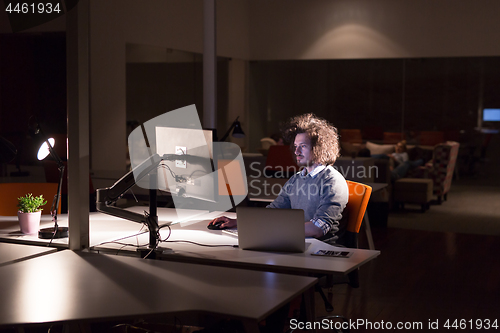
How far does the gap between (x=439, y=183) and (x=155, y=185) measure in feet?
21.6

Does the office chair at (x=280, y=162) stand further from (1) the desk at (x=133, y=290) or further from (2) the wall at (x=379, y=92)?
(1) the desk at (x=133, y=290)

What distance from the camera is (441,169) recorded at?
816cm

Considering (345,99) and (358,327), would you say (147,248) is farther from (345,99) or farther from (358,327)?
(345,99)

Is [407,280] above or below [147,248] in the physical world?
below

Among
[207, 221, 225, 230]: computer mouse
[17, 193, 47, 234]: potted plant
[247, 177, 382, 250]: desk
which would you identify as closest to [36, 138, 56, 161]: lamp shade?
[17, 193, 47, 234]: potted plant

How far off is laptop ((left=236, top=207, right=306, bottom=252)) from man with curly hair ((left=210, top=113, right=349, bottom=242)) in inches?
13.4

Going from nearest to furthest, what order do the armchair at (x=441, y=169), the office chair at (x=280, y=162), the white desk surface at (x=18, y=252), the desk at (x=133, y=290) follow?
the desk at (x=133, y=290) < the white desk surface at (x=18, y=252) < the office chair at (x=280, y=162) < the armchair at (x=441, y=169)

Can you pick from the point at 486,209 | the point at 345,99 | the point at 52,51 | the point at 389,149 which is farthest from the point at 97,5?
the point at 486,209

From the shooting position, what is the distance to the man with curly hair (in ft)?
9.34

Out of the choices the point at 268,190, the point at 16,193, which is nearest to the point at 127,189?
the point at 16,193

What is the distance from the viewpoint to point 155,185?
2568 mm

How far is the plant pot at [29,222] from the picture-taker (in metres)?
2.88

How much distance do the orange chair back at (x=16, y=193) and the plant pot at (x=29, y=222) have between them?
0.87m

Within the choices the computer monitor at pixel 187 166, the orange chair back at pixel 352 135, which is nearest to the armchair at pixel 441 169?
the orange chair back at pixel 352 135
